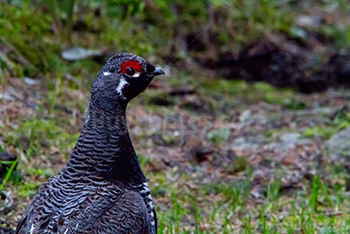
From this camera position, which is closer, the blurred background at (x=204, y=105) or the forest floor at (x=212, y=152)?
the forest floor at (x=212, y=152)

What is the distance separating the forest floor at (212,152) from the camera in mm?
5367

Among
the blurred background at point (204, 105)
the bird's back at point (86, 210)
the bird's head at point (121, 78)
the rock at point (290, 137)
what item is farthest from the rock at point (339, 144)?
the bird's back at point (86, 210)

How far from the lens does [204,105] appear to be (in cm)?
866

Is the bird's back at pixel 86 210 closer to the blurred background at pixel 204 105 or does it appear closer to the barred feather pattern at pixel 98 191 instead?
the barred feather pattern at pixel 98 191

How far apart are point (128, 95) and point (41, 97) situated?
11.0ft

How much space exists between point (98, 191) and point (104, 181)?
9 centimetres

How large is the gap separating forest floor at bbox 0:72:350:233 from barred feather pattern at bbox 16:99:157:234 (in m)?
0.92

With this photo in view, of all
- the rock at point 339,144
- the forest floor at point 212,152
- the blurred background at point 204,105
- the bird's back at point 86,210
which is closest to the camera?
the bird's back at point 86,210

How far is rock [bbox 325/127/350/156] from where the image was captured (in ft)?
22.4

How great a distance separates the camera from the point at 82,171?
12.9 feet

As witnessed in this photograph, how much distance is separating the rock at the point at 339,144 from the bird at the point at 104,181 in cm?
331

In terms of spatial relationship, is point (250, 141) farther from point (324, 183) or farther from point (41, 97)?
point (41, 97)

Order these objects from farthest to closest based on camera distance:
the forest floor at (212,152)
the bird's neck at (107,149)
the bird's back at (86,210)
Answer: the forest floor at (212,152), the bird's neck at (107,149), the bird's back at (86,210)

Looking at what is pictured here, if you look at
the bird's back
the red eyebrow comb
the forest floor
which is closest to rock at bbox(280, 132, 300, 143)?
the forest floor
